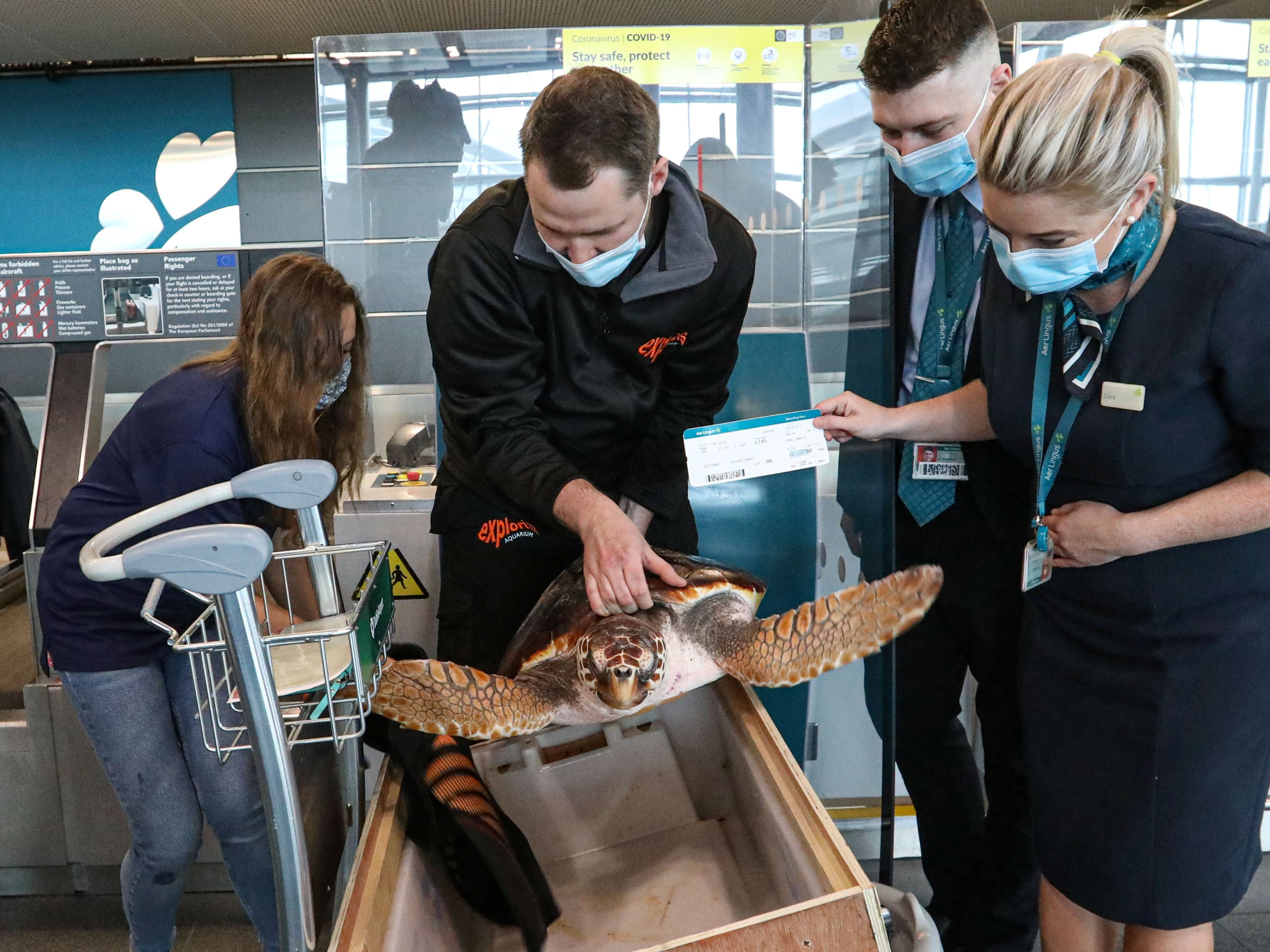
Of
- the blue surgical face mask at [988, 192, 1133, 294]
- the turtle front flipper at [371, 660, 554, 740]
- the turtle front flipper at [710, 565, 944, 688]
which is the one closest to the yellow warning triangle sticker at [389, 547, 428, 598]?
the turtle front flipper at [371, 660, 554, 740]

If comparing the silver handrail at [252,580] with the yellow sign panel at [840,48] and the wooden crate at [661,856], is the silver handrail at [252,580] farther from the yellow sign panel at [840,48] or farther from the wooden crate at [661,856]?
the yellow sign panel at [840,48]

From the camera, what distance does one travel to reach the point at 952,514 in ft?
4.40

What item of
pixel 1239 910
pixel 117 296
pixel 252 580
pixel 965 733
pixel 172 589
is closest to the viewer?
pixel 252 580

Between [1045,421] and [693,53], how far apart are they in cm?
145

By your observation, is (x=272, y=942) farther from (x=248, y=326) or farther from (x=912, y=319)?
(x=912, y=319)

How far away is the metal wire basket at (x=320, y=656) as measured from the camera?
2.49 ft

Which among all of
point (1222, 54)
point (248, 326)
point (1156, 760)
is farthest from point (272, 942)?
point (1222, 54)

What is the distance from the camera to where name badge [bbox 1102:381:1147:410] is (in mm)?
902

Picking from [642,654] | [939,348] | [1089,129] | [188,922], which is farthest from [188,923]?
[1089,129]

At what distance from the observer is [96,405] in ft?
6.09

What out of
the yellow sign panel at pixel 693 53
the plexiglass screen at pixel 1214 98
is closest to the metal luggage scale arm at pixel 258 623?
the yellow sign panel at pixel 693 53

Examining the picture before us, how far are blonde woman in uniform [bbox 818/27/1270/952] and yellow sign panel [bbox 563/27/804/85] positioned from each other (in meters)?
1.24

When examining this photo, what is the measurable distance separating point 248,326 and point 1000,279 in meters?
1.02

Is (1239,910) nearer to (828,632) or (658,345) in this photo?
(828,632)
